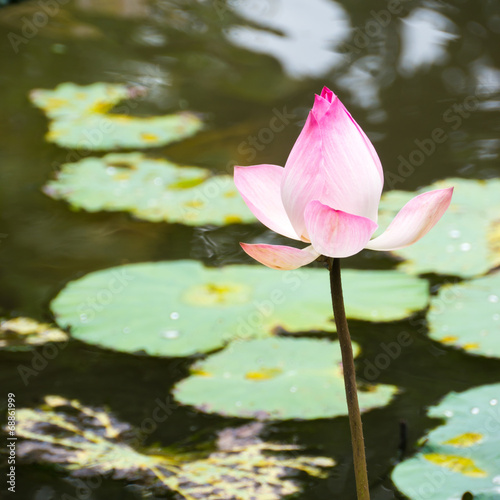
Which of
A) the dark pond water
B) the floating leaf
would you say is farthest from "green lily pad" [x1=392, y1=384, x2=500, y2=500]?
the floating leaf

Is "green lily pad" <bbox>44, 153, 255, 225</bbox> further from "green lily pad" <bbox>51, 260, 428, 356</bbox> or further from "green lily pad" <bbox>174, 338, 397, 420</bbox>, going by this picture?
"green lily pad" <bbox>174, 338, 397, 420</bbox>

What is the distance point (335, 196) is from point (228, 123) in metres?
1.83

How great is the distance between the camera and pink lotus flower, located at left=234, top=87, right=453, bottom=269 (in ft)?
1.79

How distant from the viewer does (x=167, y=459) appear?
3.17 ft

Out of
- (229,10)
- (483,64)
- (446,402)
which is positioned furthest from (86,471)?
(229,10)

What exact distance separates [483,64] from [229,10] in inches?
51.6

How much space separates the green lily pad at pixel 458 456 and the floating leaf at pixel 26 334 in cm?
70

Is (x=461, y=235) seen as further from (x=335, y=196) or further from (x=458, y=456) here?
(x=335, y=196)

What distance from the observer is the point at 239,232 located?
1.67 meters

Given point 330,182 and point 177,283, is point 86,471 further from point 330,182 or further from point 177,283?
point 330,182

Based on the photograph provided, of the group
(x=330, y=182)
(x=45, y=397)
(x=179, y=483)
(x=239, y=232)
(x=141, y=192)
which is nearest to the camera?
(x=330, y=182)

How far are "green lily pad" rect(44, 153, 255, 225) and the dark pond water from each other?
0.04m

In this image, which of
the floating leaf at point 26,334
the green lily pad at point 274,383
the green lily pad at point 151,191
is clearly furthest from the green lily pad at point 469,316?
the floating leaf at point 26,334

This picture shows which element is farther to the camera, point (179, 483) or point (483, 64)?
point (483, 64)
